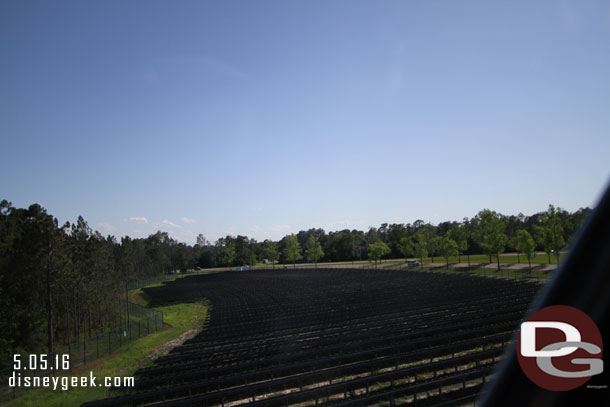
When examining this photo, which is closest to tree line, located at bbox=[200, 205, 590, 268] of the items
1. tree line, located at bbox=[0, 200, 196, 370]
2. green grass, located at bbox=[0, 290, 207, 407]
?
green grass, located at bbox=[0, 290, 207, 407]

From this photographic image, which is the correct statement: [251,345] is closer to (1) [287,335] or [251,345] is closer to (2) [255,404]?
(1) [287,335]

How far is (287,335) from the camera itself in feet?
61.9

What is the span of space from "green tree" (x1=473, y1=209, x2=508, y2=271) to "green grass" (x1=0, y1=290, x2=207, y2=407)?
4299cm

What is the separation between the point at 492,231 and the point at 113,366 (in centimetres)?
5202

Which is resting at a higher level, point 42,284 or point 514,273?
point 42,284

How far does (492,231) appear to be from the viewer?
52.4 metres

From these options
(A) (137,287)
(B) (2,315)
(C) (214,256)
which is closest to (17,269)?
(B) (2,315)

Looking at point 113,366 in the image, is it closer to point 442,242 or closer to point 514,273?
point 514,273

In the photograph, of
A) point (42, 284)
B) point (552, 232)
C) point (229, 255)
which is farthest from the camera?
point (229, 255)

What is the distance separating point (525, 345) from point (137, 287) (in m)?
70.2

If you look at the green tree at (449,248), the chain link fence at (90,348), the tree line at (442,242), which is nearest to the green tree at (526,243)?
the tree line at (442,242)

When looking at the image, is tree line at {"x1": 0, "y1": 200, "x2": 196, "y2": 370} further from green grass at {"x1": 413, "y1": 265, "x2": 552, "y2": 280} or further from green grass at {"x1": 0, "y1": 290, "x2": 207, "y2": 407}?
green grass at {"x1": 413, "y1": 265, "x2": 552, "y2": 280}

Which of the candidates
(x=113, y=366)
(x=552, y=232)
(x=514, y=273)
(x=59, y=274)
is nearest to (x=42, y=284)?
(x=59, y=274)

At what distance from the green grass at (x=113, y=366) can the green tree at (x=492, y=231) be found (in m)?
43.0
